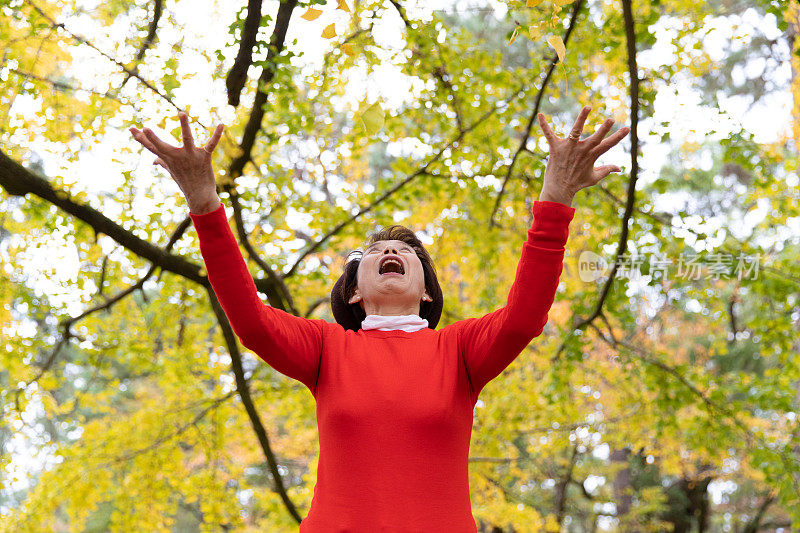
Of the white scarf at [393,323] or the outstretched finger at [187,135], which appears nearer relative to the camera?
the outstretched finger at [187,135]

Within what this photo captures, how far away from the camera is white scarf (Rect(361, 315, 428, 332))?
199 cm

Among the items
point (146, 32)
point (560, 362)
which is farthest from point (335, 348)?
point (560, 362)

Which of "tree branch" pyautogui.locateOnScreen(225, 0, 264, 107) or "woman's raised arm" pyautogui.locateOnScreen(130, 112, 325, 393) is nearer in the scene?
"woman's raised arm" pyautogui.locateOnScreen(130, 112, 325, 393)

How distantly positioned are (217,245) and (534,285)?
2.41 feet

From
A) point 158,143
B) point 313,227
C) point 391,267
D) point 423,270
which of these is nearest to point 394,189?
point 313,227

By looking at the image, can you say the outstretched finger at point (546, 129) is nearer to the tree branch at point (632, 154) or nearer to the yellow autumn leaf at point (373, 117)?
the yellow autumn leaf at point (373, 117)

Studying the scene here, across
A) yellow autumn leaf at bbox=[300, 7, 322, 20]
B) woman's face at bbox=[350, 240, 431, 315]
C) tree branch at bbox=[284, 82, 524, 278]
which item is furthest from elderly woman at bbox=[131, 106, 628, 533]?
tree branch at bbox=[284, 82, 524, 278]

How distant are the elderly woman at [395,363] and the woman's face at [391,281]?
0.37 feet

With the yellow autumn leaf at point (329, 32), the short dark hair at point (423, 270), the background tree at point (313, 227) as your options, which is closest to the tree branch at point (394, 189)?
the background tree at point (313, 227)

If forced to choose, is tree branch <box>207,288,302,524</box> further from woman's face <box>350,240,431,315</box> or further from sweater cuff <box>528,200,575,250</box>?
sweater cuff <box>528,200,575,250</box>

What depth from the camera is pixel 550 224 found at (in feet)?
5.56

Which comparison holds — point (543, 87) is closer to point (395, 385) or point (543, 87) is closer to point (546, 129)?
point (546, 129)

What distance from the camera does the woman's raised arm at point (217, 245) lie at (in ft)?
5.43

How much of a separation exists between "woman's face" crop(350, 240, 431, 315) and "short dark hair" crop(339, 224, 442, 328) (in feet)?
0.26
